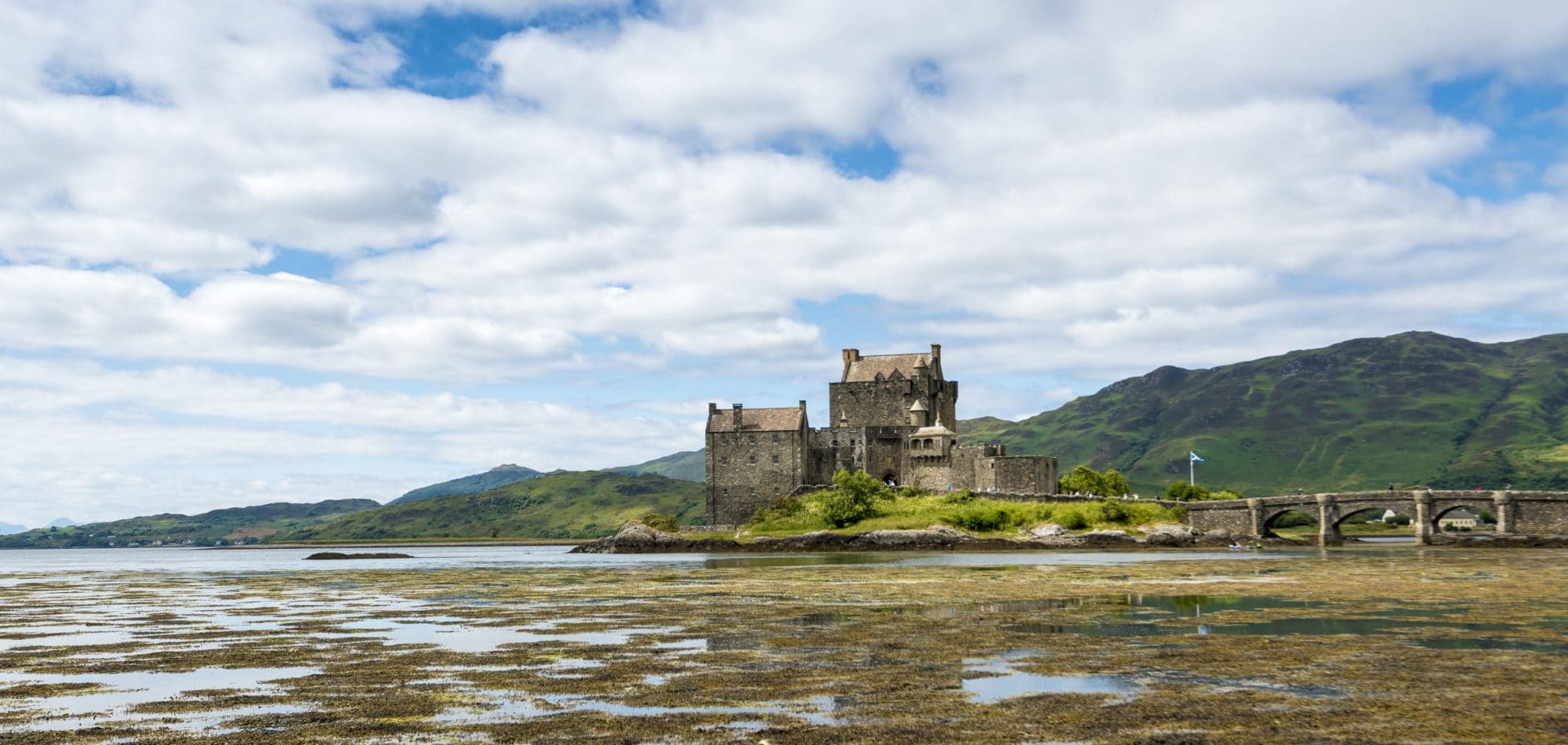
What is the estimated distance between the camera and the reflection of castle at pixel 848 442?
13162 centimetres

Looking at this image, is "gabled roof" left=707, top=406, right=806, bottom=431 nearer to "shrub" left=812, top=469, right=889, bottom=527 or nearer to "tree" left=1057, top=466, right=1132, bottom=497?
"shrub" left=812, top=469, right=889, bottom=527

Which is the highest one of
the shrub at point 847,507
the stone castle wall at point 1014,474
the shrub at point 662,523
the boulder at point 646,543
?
the stone castle wall at point 1014,474

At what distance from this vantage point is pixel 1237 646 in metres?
25.9

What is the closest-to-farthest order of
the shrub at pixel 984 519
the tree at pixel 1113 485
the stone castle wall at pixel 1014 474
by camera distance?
the shrub at pixel 984 519
the stone castle wall at pixel 1014 474
the tree at pixel 1113 485

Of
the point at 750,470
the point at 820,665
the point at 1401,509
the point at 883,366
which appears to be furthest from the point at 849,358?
the point at 820,665

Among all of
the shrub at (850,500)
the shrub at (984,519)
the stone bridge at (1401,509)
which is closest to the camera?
the stone bridge at (1401,509)

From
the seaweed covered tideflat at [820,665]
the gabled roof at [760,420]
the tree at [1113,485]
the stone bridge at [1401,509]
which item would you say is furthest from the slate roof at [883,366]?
the seaweed covered tideflat at [820,665]

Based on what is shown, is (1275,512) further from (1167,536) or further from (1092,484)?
(1092,484)

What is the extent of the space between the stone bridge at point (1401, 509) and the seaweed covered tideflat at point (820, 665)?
58.4 m

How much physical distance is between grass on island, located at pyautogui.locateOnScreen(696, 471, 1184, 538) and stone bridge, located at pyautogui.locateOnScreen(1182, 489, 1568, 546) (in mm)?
4771

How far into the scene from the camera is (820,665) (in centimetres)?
2394

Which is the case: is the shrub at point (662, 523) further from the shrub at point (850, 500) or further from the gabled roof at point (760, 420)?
the shrub at point (850, 500)

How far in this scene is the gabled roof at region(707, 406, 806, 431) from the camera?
135125 millimetres

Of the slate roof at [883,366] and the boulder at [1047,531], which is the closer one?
the boulder at [1047,531]
